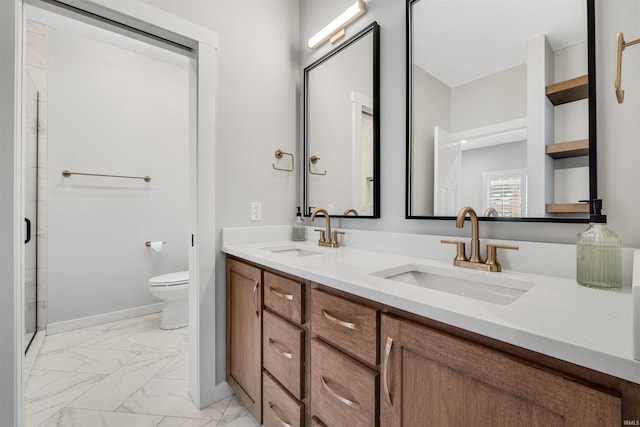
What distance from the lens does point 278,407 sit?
46.0 inches

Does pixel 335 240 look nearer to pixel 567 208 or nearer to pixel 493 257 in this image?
pixel 493 257

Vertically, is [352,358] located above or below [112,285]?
above

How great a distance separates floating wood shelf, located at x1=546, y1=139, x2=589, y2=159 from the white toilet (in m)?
2.60

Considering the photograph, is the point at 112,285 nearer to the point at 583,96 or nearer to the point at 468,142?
the point at 468,142

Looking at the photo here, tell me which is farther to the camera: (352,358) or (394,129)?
(394,129)

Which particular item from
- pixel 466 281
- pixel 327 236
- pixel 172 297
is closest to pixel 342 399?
pixel 466 281

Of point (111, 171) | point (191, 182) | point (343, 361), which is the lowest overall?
point (343, 361)

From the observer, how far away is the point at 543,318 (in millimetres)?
559

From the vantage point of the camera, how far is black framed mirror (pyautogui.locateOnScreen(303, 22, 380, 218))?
1518mm

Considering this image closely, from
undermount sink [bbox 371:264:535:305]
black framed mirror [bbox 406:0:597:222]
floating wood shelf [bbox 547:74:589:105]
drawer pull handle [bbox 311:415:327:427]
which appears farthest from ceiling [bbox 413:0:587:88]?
drawer pull handle [bbox 311:415:327:427]

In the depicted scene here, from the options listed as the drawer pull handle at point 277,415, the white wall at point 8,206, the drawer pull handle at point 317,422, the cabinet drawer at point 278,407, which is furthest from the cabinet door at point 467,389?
the white wall at point 8,206

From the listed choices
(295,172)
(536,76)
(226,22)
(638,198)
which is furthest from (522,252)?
(226,22)

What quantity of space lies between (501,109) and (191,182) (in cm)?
151

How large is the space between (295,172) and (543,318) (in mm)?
1641
